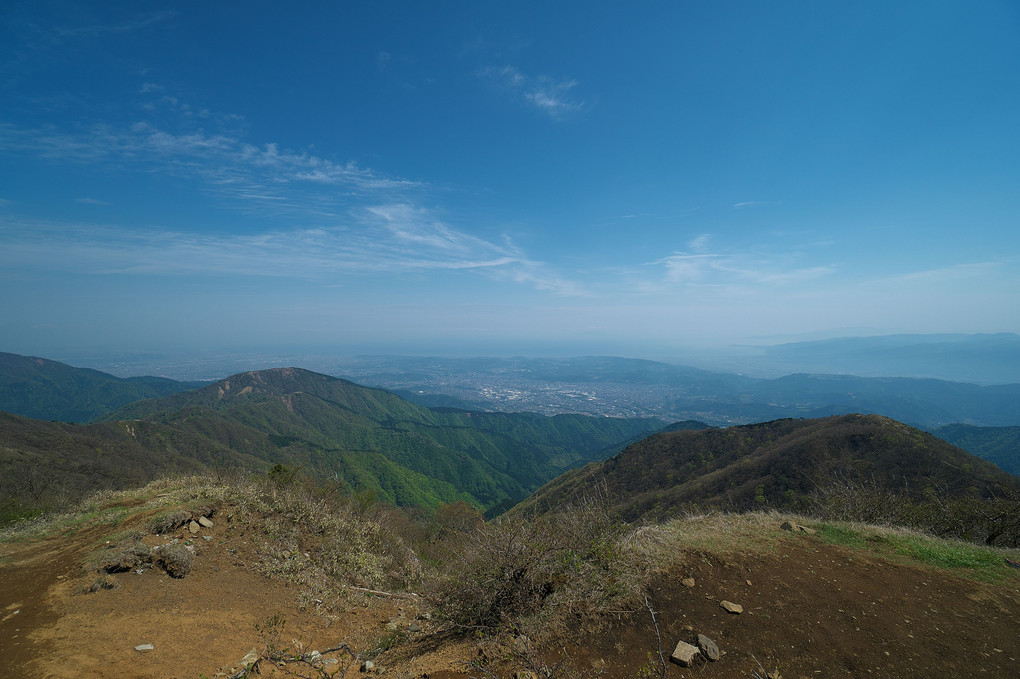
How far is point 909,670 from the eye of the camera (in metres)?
4.61

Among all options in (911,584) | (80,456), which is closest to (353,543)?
(911,584)

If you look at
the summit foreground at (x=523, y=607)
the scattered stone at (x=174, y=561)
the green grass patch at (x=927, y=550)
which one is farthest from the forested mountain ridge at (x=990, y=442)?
the scattered stone at (x=174, y=561)

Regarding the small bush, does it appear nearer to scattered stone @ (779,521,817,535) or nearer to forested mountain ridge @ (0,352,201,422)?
scattered stone @ (779,521,817,535)

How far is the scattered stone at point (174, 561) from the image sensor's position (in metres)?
7.36

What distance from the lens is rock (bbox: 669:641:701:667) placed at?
480 centimetres

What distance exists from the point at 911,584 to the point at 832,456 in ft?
134

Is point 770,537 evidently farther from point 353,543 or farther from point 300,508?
point 300,508

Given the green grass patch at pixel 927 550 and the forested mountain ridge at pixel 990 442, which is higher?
the green grass patch at pixel 927 550

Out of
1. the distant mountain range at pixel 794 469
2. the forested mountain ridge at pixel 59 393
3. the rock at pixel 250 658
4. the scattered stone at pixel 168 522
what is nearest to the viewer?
the rock at pixel 250 658

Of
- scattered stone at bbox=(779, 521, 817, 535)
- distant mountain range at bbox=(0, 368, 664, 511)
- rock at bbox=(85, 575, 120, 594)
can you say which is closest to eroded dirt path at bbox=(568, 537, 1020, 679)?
scattered stone at bbox=(779, 521, 817, 535)

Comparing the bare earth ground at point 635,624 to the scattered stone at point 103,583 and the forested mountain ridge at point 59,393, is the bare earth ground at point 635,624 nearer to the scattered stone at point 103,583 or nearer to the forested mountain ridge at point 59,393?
the scattered stone at point 103,583

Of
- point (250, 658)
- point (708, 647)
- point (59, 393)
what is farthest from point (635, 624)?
point (59, 393)

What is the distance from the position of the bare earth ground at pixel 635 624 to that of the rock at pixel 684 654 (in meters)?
0.10

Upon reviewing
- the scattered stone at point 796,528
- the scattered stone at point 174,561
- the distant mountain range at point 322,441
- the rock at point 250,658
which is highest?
the scattered stone at point 174,561
